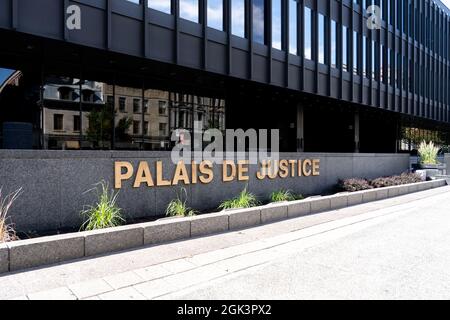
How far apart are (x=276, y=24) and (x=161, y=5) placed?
694 cm

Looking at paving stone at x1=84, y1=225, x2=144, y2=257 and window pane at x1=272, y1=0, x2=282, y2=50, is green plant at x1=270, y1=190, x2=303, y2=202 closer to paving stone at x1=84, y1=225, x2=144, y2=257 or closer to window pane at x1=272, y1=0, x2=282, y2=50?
paving stone at x1=84, y1=225, x2=144, y2=257

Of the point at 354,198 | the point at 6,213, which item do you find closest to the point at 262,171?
the point at 354,198

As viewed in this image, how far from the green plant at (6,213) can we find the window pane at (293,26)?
16.3 m

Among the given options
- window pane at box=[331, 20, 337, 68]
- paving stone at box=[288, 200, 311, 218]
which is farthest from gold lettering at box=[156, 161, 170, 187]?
window pane at box=[331, 20, 337, 68]

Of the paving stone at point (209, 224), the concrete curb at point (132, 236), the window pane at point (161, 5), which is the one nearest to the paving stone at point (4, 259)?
the concrete curb at point (132, 236)

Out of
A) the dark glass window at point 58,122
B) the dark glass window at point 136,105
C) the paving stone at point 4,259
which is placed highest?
the dark glass window at point 136,105

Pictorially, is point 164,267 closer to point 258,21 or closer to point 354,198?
point 354,198

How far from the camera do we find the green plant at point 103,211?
7.25 meters

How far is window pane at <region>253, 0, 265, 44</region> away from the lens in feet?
59.3

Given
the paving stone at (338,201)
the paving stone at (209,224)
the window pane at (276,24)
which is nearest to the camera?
the paving stone at (209,224)

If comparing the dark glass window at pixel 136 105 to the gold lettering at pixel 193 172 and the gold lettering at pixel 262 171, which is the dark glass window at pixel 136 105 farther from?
the gold lettering at pixel 193 172

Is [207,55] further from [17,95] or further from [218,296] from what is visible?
[218,296]

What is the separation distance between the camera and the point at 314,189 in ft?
46.8
